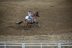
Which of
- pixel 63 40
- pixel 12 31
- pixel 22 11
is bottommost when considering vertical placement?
pixel 63 40

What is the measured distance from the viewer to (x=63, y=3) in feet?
50.2

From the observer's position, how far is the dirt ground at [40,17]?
43.0 ft

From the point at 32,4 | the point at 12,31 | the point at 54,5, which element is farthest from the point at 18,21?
the point at 54,5

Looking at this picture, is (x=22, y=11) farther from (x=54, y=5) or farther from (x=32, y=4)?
(x=54, y=5)

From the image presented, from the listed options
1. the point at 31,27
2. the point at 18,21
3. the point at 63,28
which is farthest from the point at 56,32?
the point at 18,21

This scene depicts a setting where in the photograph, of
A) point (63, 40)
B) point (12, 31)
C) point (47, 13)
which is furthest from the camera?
point (47, 13)

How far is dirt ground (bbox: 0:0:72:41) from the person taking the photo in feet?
43.0

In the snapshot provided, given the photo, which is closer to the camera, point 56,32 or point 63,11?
point 56,32

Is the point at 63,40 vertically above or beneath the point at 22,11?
beneath

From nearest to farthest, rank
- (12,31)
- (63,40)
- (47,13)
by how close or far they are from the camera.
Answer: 1. (63,40)
2. (12,31)
3. (47,13)

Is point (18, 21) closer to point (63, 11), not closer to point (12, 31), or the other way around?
point (12, 31)

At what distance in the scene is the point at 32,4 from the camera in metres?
15.3

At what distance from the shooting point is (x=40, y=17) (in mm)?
14234

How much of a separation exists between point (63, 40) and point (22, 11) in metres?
4.04
